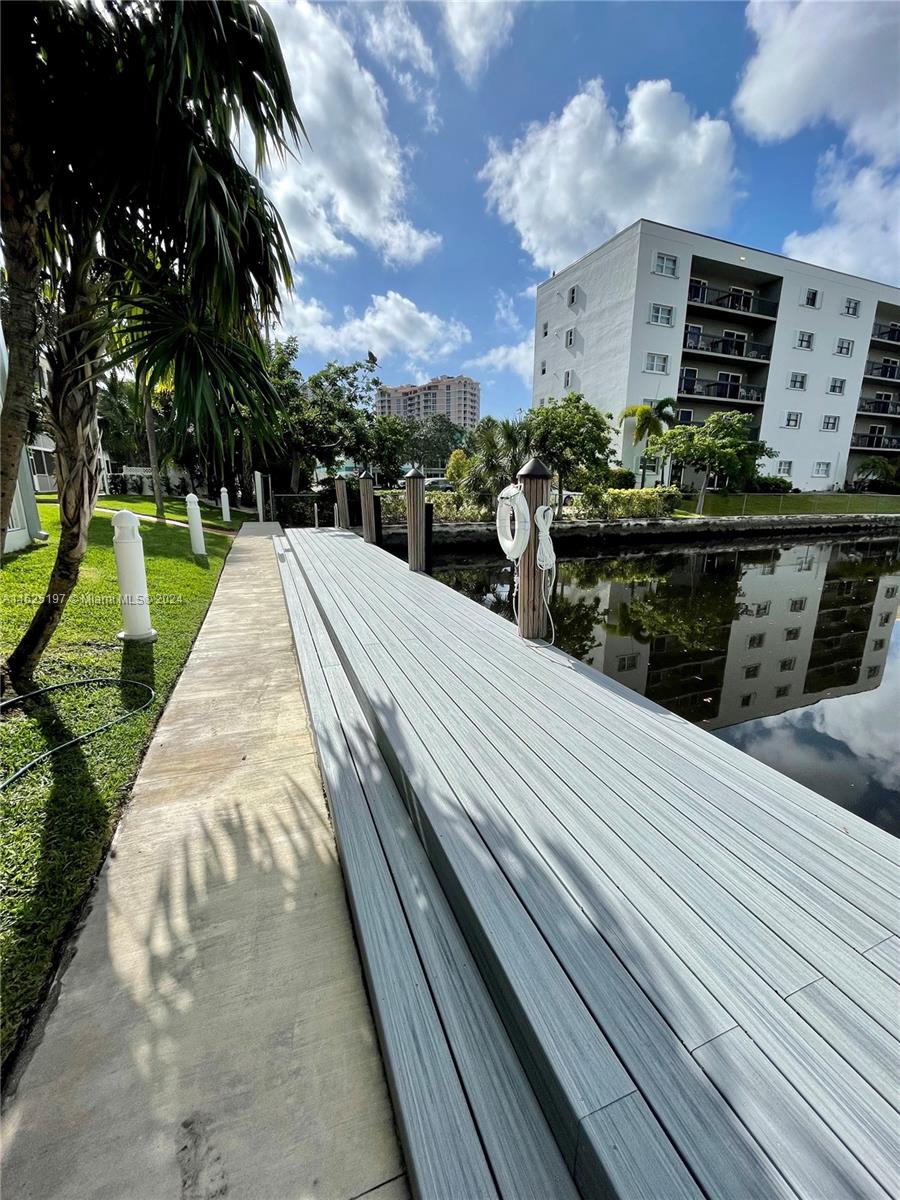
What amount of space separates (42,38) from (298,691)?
3493 mm

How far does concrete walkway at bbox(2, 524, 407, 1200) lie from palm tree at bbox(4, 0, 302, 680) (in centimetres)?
197

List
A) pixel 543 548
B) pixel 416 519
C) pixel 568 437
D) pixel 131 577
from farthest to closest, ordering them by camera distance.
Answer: pixel 568 437 < pixel 416 519 < pixel 131 577 < pixel 543 548

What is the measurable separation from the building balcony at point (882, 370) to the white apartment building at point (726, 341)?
0.25 feet

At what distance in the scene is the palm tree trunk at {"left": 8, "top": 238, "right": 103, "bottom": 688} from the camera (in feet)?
8.63

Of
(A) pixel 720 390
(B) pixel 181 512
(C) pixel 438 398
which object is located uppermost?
(C) pixel 438 398

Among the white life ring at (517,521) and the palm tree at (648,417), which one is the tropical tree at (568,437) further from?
the white life ring at (517,521)

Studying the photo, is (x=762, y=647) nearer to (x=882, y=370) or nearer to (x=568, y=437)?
(x=568, y=437)

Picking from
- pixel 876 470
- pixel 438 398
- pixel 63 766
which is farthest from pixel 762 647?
pixel 438 398

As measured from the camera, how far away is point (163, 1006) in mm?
1390

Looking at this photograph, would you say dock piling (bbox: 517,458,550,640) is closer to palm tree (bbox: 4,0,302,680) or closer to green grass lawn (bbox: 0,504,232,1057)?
palm tree (bbox: 4,0,302,680)

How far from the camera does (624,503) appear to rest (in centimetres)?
1543

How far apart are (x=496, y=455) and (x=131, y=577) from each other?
1111 centimetres

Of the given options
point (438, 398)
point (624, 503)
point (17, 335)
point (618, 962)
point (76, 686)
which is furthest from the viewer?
point (438, 398)

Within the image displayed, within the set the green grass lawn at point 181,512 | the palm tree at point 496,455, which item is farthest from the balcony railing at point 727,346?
the green grass lawn at point 181,512
